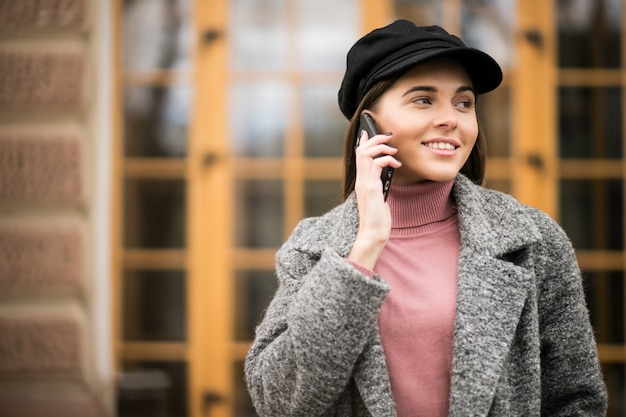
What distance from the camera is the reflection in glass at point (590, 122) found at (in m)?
3.57

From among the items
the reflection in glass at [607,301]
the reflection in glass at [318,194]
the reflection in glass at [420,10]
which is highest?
the reflection in glass at [420,10]

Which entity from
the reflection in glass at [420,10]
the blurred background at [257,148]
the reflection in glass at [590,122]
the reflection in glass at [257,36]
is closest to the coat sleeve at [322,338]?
the blurred background at [257,148]

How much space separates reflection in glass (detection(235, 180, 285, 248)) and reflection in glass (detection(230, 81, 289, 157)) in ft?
0.54

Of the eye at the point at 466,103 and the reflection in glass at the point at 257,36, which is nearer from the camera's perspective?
the eye at the point at 466,103

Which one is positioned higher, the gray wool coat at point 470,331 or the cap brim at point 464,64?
the cap brim at point 464,64

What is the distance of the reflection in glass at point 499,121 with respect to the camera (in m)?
3.55

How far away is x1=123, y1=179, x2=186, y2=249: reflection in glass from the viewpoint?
138 inches

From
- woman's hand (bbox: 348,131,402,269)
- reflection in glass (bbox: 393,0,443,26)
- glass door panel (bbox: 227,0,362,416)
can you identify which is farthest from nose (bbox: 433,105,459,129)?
reflection in glass (bbox: 393,0,443,26)

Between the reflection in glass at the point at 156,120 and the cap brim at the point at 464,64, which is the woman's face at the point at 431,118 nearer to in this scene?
the cap brim at the point at 464,64

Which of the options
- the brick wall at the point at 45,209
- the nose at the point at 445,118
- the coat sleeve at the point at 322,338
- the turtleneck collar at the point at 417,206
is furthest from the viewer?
the brick wall at the point at 45,209

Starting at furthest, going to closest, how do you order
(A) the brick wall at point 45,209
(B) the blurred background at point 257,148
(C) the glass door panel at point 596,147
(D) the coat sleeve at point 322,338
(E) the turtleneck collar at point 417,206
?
(C) the glass door panel at point 596,147 < (B) the blurred background at point 257,148 < (A) the brick wall at point 45,209 < (E) the turtleneck collar at point 417,206 < (D) the coat sleeve at point 322,338

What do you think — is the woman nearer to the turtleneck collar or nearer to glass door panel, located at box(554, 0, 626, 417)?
the turtleneck collar

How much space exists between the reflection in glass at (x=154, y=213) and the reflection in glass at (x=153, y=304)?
0.54 feet

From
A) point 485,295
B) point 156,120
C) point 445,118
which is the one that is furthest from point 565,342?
point 156,120
